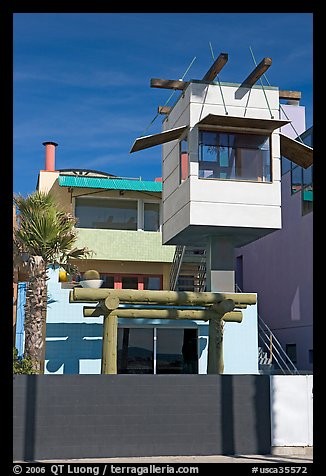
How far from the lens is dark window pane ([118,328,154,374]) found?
60.5ft

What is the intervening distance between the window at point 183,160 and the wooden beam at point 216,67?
1799 millimetres

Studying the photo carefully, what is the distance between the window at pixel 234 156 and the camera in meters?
17.8

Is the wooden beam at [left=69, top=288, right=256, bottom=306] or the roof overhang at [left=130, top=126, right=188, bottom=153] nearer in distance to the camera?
the wooden beam at [left=69, top=288, right=256, bottom=306]


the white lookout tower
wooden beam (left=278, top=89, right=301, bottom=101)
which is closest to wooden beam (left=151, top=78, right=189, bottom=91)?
the white lookout tower

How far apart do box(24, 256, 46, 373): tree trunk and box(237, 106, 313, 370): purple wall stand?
10140 millimetres

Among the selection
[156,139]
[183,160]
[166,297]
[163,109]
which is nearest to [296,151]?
[183,160]

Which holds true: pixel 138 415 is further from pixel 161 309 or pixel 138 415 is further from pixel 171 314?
pixel 161 309

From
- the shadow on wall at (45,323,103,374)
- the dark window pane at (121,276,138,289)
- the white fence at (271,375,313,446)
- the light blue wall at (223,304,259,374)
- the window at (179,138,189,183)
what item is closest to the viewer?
the white fence at (271,375,313,446)

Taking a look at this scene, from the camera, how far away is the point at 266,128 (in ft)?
59.5

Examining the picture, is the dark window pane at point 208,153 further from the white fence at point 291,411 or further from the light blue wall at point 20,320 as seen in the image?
the light blue wall at point 20,320

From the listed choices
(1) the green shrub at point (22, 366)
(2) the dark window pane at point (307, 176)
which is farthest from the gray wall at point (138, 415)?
(2) the dark window pane at point (307, 176)

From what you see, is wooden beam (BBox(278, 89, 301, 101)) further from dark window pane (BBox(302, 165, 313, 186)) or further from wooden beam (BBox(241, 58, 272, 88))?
dark window pane (BBox(302, 165, 313, 186))
